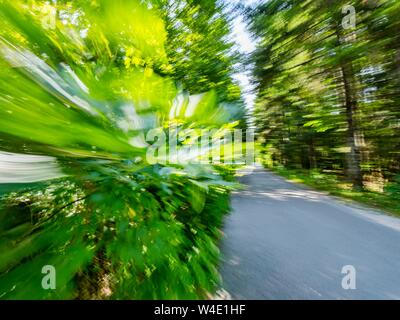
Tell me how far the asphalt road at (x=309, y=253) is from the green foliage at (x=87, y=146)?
2.47 ft

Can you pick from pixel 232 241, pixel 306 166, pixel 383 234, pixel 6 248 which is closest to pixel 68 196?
pixel 6 248

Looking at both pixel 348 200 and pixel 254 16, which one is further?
pixel 348 200

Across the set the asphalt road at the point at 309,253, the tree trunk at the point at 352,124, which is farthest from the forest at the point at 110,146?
the tree trunk at the point at 352,124

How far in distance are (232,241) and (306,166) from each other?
15158 millimetres

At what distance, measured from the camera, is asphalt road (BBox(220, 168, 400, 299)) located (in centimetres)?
286

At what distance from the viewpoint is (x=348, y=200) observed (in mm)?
8398

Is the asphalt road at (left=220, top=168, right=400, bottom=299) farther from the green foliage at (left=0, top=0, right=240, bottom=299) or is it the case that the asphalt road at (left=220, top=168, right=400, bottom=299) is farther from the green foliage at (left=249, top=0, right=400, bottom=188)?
the green foliage at (left=249, top=0, right=400, bottom=188)

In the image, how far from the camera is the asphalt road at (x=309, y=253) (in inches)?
113

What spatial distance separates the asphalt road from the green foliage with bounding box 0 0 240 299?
75 centimetres

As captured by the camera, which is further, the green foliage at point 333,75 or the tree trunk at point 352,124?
the tree trunk at point 352,124

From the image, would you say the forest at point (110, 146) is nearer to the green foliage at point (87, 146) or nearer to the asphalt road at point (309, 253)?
the green foliage at point (87, 146)

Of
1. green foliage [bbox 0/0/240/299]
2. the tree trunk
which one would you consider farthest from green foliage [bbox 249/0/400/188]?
green foliage [bbox 0/0/240/299]

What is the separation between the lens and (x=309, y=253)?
12.9 feet
